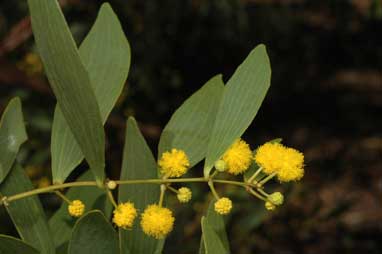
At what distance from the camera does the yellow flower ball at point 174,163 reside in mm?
1078

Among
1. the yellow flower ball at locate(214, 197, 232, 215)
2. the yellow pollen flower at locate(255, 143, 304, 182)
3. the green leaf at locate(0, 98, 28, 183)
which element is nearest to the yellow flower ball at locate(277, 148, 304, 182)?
the yellow pollen flower at locate(255, 143, 304, 182)

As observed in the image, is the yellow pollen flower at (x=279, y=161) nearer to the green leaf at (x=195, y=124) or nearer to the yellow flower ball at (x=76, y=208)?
the green leaf at (x=195, y=124)

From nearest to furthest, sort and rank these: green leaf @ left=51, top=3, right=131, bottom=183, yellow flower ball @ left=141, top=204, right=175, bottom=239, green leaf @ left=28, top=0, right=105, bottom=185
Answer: green leaf @ left=28, top=0, right=105, bottom=185, yellow flower ball @ left=141, top=204, right=175, bottom=239, green leaf @ left=51, top=3, right=131, bottom=183

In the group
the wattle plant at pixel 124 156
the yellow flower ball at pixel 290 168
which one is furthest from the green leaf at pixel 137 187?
the yellow flower ball at pixel 290 168

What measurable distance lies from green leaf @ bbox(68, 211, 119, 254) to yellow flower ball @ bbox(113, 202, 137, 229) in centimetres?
4

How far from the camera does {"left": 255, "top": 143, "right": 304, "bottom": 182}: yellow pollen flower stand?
1.09 metres

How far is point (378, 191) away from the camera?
439cm

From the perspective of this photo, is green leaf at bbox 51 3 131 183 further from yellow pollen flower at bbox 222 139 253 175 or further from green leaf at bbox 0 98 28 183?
yellow pollen flower at bbox 222 139 253 175

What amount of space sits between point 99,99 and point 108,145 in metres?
1.40

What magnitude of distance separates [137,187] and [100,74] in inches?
8.2

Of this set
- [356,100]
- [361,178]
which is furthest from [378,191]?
[356,100]

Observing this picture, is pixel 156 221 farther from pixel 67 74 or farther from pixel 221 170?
pixel 67 74

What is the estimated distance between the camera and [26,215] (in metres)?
1.11

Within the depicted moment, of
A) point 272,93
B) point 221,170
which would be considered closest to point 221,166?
point 221,170
